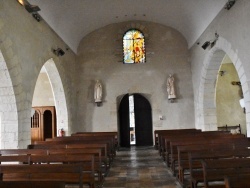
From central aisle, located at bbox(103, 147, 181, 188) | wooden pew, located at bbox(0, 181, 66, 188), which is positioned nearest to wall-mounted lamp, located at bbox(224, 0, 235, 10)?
central aisle, located at bbox(103, 147, 181, 188)

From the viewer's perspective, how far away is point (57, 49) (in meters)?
9.33

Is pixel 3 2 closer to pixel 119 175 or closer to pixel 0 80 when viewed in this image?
pixel 0 80

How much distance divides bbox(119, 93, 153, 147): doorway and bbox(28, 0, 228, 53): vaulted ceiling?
334 cm

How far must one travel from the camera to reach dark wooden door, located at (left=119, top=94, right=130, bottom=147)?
1284cm

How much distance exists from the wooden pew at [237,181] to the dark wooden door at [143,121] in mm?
10492

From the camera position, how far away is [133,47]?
12453 mm

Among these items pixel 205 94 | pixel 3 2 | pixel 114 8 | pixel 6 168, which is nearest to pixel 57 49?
pixel 114 8

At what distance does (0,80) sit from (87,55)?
654cm

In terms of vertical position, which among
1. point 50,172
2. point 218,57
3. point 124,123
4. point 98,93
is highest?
point 218,57

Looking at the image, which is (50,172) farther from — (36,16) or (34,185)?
(36,16)

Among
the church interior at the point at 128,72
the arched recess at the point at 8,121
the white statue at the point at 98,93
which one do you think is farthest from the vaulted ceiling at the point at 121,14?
the arched recess at the point at 8,121

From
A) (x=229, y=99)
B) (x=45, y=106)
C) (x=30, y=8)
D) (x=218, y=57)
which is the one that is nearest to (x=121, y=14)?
(x=218, y=57)

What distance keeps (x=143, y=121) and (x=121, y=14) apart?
15.9 ft

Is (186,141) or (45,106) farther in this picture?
(45,106)
